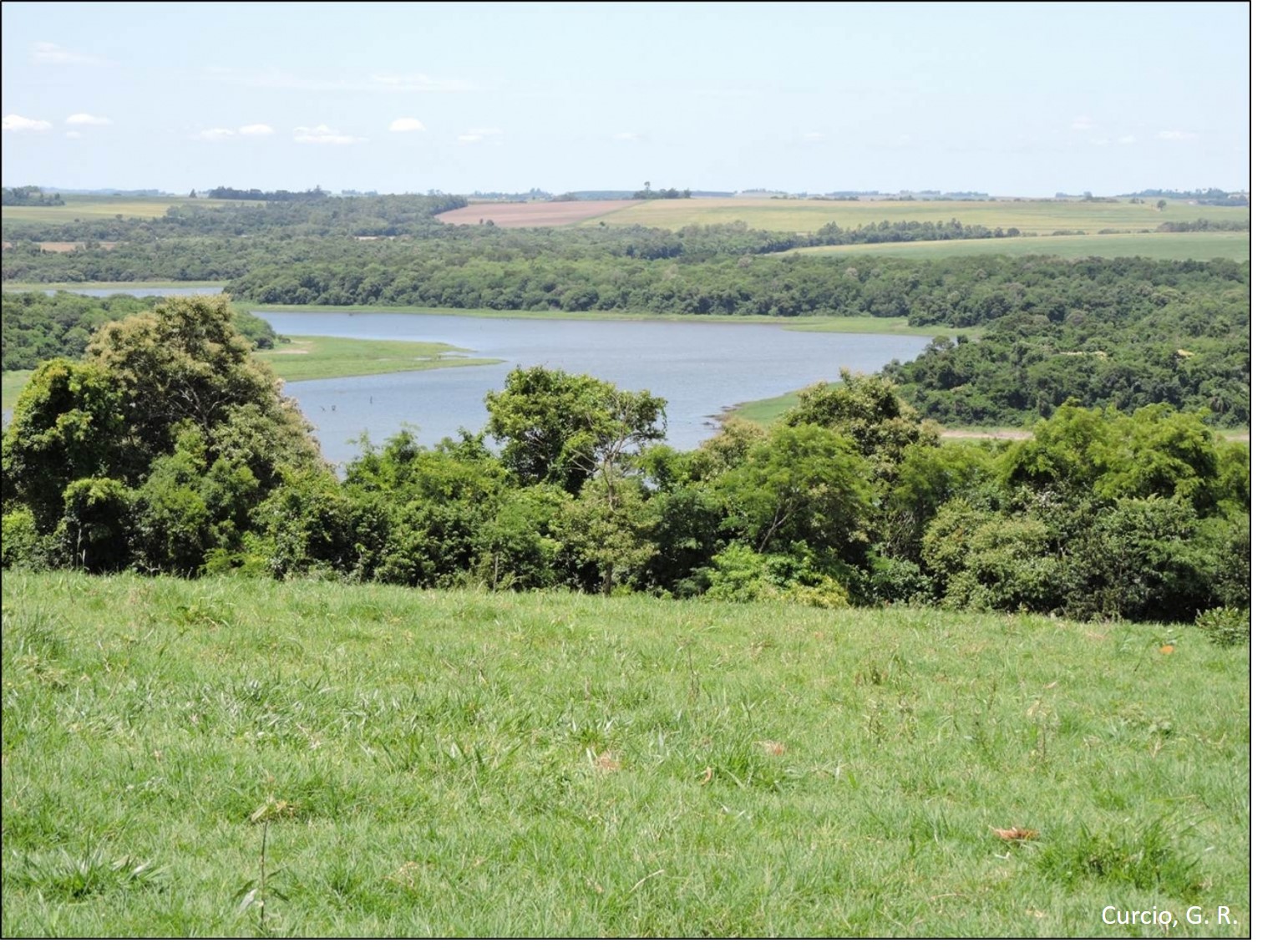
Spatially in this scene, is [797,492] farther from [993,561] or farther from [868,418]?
[868,418]

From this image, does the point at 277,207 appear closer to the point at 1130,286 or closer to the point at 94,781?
the point at 1130,286

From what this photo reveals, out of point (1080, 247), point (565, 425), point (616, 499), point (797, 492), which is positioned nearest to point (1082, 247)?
point (1080, 247)

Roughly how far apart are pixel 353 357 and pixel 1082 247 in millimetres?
97561

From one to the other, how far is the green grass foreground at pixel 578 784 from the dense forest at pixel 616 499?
1498 centimetres

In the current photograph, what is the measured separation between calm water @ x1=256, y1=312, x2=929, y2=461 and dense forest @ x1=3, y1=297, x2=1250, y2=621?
860 cm

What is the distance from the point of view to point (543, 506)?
27.8 m

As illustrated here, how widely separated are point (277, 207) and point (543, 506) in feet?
435

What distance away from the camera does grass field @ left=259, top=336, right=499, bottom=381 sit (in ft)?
221

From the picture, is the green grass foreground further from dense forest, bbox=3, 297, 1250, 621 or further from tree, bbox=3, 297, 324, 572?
tree, bbox=3, 297, 324, 572

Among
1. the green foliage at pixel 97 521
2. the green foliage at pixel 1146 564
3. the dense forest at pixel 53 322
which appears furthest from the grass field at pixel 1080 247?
the green foliage at pixel 97 521

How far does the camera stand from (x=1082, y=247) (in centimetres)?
13788

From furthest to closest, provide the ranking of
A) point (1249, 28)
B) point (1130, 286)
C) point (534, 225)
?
1. point (534, 225)
2. point (1130, 286)
3. point (1249, 28)

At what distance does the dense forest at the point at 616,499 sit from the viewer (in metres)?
25.1

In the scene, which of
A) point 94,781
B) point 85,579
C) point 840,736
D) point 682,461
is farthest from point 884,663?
point 682,461
